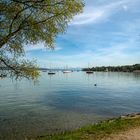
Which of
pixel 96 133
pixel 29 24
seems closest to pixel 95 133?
pixel 96 133

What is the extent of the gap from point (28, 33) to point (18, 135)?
13.2 meters

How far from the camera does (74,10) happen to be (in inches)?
825

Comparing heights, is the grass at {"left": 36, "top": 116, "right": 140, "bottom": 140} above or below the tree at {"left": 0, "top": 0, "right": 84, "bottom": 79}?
below

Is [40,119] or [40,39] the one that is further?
[40,119]

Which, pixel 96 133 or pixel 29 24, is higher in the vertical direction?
pixel 29 24

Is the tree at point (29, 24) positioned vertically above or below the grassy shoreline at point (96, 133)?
above

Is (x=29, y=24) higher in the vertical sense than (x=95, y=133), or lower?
higher

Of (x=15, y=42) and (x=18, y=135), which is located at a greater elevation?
(x=15, y=42)

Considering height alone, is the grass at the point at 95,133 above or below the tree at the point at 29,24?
below

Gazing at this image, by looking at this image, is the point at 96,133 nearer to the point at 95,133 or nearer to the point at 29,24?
the point at 95,133

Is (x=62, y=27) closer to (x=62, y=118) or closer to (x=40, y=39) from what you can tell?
(x=40, y=39)

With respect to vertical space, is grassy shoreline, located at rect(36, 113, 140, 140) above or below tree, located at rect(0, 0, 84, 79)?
below

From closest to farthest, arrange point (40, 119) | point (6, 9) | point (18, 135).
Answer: point (6, 9) < point (18, 135) < point (40, 119)

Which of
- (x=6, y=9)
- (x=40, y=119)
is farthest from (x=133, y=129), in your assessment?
(x=40, y=119)
